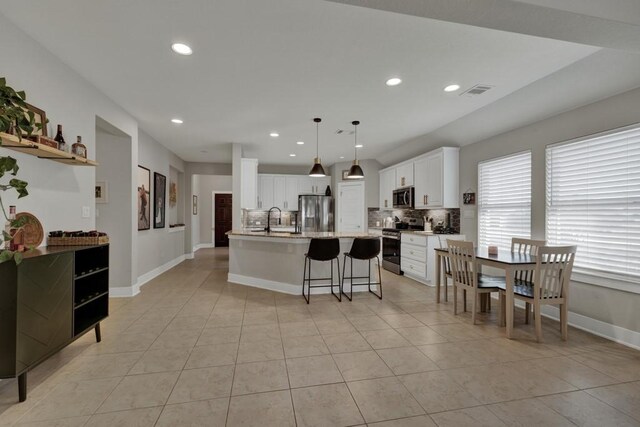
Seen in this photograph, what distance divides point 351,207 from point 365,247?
12.4ft

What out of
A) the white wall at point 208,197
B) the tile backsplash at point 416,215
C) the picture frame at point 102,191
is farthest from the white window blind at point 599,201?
the white wall at point 208,197

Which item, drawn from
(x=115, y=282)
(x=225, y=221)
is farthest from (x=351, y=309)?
(x=225, y=221)

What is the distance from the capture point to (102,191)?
A: 174 inches

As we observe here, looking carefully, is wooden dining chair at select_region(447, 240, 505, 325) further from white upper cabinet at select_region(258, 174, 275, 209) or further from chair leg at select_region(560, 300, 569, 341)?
white upper cabinet at select_region(258, 174, 275, 209)

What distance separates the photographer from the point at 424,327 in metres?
3.36

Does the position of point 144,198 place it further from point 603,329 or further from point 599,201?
point 603,329

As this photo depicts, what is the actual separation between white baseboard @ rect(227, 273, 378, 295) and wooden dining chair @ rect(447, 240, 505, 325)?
1.56 meters

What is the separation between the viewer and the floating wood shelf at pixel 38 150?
2.00 m

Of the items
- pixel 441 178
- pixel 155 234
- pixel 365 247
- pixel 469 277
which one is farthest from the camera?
pixel 155 234

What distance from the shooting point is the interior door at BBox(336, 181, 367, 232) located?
7945 millimetres

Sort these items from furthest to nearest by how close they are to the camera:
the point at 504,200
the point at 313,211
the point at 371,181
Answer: the point at 313,211
the point at 371,181
the point at 504,200

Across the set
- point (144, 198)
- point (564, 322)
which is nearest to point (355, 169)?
point (564, 322)

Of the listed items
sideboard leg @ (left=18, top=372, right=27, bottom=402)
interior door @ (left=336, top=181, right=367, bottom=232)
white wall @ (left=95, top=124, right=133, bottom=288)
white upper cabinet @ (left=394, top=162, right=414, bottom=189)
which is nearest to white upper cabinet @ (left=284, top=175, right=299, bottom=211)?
interior door @ (left=336, top=181, right=367, bottom=232)

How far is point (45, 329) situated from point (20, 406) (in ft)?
1.54
